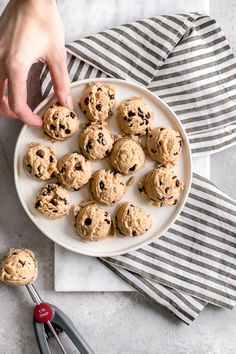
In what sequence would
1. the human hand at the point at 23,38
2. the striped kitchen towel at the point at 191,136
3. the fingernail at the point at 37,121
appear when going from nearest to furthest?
the human hand at the point at 23,38
the fingernail at the point at 37,121
the striped kitchen towel at the point at 191,136

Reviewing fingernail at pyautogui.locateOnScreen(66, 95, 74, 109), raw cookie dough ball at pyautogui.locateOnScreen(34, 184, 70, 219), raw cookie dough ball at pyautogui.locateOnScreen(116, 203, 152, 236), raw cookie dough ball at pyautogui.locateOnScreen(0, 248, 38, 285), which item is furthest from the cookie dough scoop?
fingernail at pyautogui.locateOnScreen(66, 95, 74, 109)

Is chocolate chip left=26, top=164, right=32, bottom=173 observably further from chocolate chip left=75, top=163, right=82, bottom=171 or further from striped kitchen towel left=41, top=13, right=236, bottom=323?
striped kitchen towel left=41, top=13, right=236, bottom=323

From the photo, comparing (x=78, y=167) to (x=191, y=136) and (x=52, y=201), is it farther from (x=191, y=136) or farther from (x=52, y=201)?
(x=191, y=136)

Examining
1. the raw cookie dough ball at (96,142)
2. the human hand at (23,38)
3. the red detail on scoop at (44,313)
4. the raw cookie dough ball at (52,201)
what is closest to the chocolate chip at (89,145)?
the raw cookie dough ball at (96,142)

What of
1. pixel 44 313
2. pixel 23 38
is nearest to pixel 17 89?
pixel 23 38

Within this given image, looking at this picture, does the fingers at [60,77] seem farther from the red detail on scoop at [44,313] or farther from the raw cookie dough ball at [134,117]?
the red detail on scoop at [44,313]

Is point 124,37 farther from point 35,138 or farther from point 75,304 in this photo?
point 75,304

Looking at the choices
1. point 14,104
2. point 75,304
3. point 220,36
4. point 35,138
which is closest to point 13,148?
point 35,138
